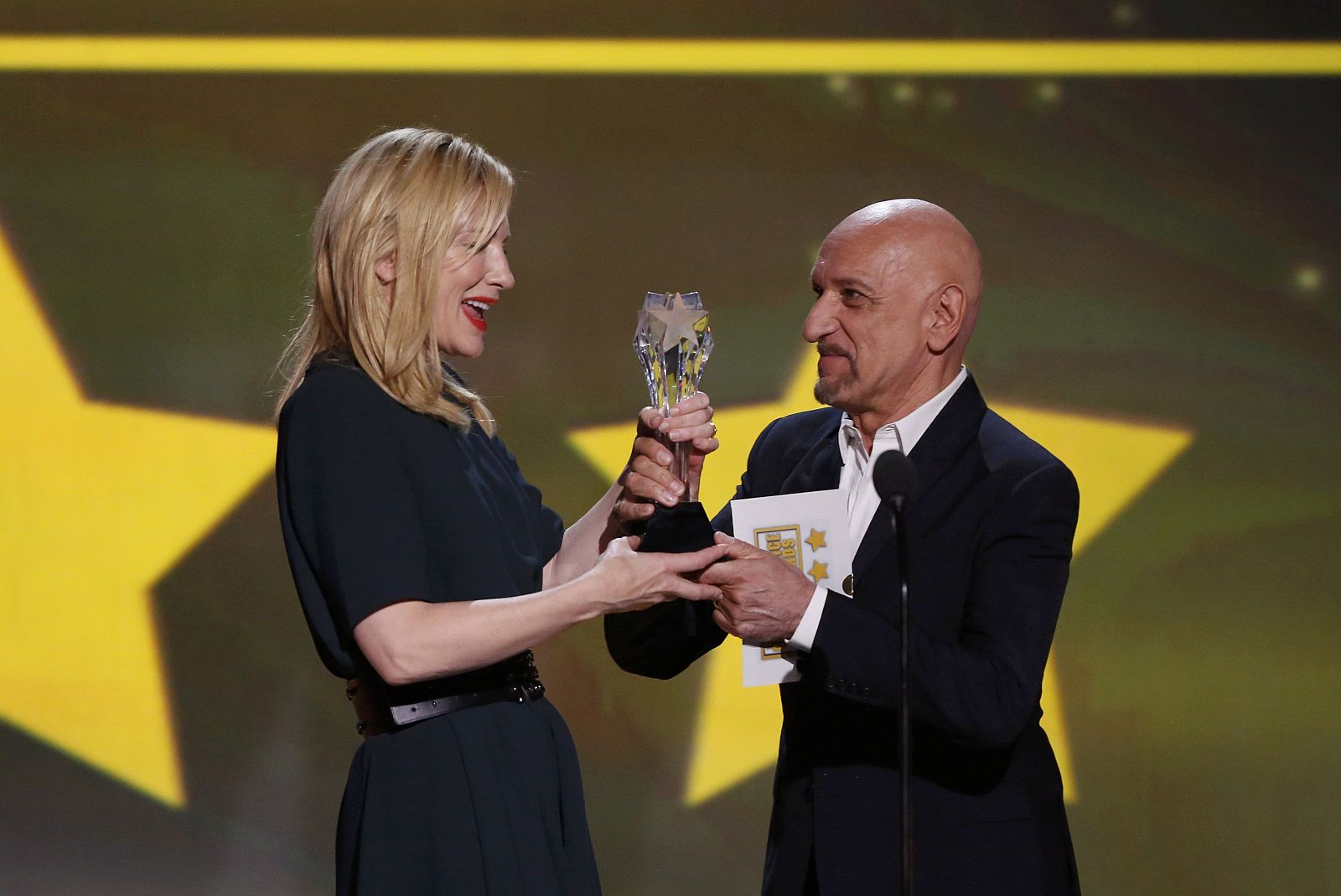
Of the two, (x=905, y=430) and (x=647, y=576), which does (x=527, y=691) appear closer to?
(x=647, y=576)

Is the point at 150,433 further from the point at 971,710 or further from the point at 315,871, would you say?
Result: the point at 971,710

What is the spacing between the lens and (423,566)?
5.77ft

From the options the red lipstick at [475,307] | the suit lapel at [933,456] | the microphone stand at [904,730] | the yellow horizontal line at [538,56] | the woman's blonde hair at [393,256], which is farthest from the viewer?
the yellow horizontal line at [538,56]

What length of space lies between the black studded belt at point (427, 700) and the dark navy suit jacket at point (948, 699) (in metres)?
0.43

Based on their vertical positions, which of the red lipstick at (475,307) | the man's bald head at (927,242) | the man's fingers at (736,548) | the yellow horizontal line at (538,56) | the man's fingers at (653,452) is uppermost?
the yellow horizontal line at (538,56)

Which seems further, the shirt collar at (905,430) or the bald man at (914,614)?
the shirt collar at (905,430)

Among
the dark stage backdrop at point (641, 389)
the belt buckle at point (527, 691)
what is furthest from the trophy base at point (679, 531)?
the dark stage backdrop at point (641, 389)

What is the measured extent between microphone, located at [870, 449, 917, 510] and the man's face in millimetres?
585

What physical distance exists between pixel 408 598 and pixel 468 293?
0.47 m

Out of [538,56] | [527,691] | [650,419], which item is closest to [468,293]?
[650,419]

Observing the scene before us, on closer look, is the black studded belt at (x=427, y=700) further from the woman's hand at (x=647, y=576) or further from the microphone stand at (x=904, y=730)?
the microphone stand at (x=904, y=730)

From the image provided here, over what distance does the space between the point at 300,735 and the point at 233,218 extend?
1514mm

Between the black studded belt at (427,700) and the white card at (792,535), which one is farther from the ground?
the white card at (792,535)

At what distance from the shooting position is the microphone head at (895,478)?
1617 mm
